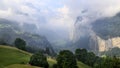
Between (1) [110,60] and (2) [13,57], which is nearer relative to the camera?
(1) [110,60]

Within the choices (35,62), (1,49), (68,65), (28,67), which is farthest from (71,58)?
(1,49)

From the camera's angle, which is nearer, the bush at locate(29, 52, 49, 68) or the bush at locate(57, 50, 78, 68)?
the bush at locate(29, 52, 49, 68)

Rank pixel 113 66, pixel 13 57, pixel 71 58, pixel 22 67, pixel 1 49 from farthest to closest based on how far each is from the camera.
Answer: pixel 1 49 → pixel 13 57 → pixel 71 58 → pixel 113 66 → pixel 22 67

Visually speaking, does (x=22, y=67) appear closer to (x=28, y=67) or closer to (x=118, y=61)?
(x=28, y=67)

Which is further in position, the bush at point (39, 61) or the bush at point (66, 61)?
the bush at point (66, 61)

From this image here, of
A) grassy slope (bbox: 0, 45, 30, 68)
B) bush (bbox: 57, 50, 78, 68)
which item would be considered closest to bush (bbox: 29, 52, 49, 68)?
grassy slope (bbox: 0, 45, 30, 68)

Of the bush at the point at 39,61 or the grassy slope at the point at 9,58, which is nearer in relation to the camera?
the bush at the point at 39,61

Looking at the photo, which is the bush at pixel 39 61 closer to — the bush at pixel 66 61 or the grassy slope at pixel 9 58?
the grassy slope at pixel 9 58

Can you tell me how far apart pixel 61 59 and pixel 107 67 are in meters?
24.7

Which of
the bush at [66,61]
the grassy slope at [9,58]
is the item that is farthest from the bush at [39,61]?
the bush at [66,61]

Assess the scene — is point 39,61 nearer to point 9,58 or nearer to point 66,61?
point 66,61

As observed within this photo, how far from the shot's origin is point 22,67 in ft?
392

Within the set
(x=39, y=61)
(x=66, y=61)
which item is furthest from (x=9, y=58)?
(x=66, y=61)

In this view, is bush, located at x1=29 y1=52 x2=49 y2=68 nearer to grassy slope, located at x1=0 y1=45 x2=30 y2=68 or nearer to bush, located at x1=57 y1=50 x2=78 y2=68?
grassy slope, located at x1=0 y1=45 x2=30 y2=68
